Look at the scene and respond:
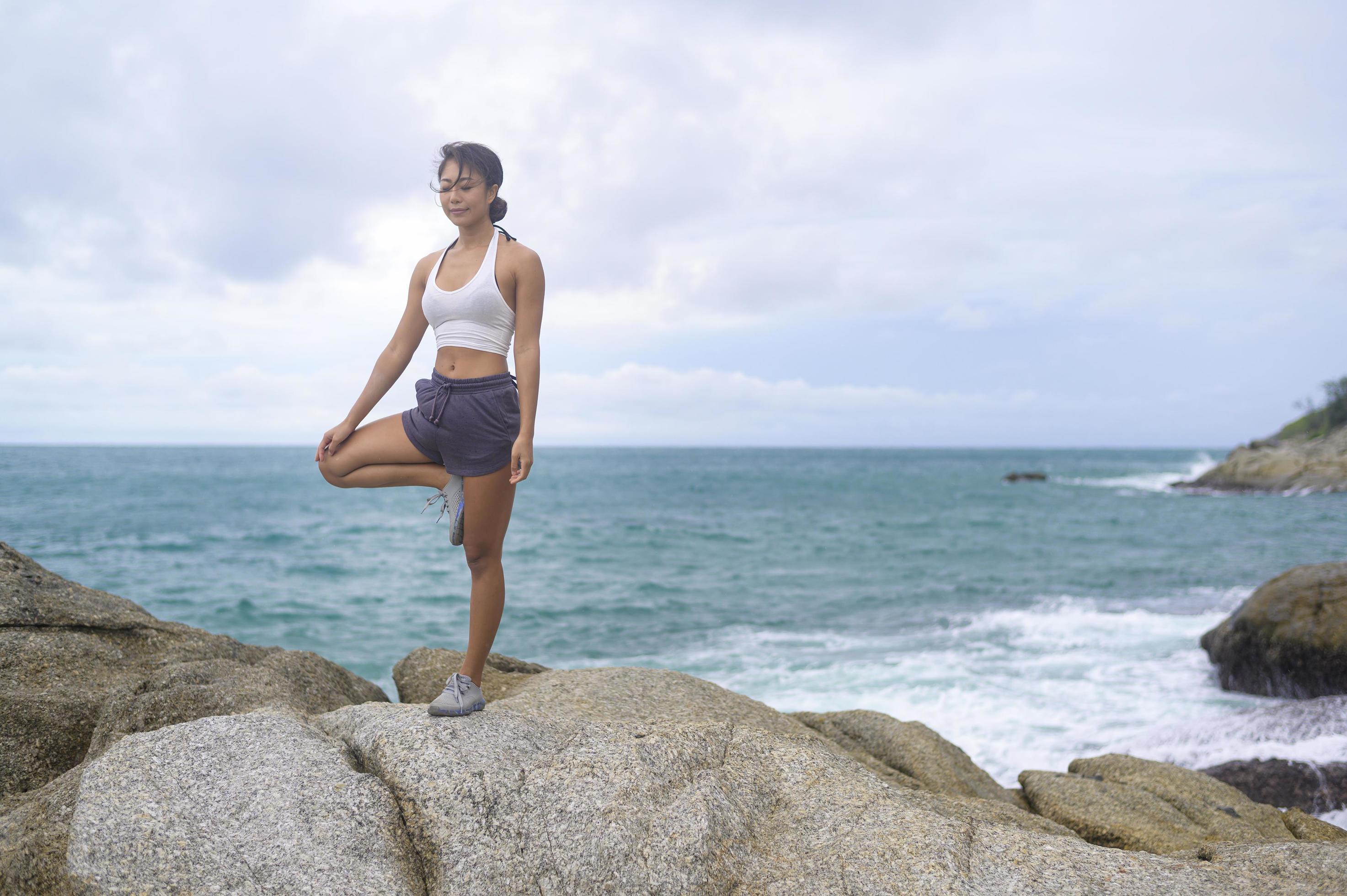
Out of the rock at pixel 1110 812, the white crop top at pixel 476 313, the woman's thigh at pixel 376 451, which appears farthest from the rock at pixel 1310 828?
the woman's thigh at pixel 376 451

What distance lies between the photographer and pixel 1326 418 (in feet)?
202

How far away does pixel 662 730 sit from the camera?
Answer: 4.15m

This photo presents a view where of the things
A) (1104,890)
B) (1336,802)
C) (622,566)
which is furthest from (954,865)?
(622,566)

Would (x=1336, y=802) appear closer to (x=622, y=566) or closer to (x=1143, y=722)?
(x=1143, y=722)

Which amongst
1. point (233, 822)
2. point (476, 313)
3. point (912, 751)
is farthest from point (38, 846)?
point (912, 751)

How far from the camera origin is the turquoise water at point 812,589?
11266 mm

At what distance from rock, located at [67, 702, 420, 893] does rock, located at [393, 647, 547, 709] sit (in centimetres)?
189

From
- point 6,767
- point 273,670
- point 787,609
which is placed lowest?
point 787,609

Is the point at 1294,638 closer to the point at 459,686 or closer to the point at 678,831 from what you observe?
the point at 678,831

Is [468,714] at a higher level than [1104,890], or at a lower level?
higher

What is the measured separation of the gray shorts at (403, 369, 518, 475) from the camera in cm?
400

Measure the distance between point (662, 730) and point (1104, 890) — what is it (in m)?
2.00

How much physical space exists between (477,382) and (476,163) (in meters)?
1.09

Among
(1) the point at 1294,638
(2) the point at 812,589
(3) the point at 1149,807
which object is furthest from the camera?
(2) the point at 812,589
